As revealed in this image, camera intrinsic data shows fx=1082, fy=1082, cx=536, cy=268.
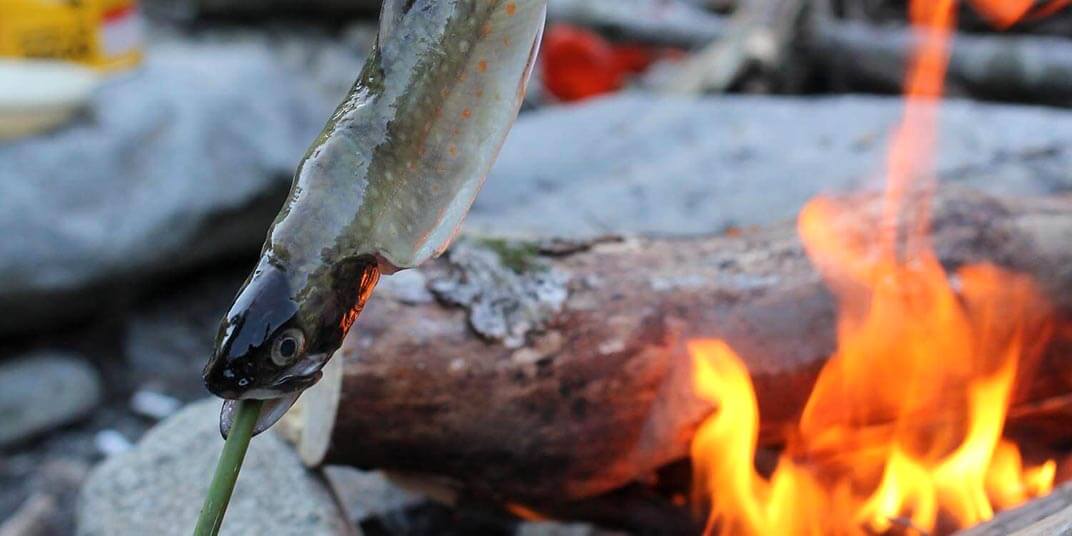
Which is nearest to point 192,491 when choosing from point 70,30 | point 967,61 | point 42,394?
point 42,394

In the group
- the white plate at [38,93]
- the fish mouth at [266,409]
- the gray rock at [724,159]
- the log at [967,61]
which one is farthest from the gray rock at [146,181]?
the fish mouth at [266,409]

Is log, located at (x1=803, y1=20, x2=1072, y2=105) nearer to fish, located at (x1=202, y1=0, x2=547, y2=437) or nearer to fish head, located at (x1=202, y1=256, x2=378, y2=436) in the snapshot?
fish, located at (x1=202, y1=0, x2=547, y2=437)

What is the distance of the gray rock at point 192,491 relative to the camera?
6.18ft

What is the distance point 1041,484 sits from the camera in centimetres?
185

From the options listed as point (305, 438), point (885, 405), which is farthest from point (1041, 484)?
point (305, 438)

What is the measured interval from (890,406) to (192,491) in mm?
1304

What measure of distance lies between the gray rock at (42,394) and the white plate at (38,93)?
2.55 ft

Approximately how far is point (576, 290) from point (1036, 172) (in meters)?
1.82

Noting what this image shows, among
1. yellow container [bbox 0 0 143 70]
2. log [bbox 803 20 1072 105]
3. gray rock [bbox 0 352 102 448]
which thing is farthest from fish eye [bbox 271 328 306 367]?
log [bbox 803 20 1072 105]

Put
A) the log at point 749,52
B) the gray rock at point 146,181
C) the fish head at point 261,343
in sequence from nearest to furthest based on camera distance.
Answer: the fish head at point 261,343, the gray rock at point 146,181, the log at point 749,52

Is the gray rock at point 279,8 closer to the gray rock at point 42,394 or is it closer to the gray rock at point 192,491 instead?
the gray rock at point 42,394

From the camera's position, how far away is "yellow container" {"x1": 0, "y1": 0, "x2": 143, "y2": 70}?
390cm

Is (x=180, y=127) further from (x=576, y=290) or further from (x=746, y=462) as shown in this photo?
(x=746, y=462)

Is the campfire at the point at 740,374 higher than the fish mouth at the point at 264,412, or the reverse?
the fish mouth at the point at 264,412
